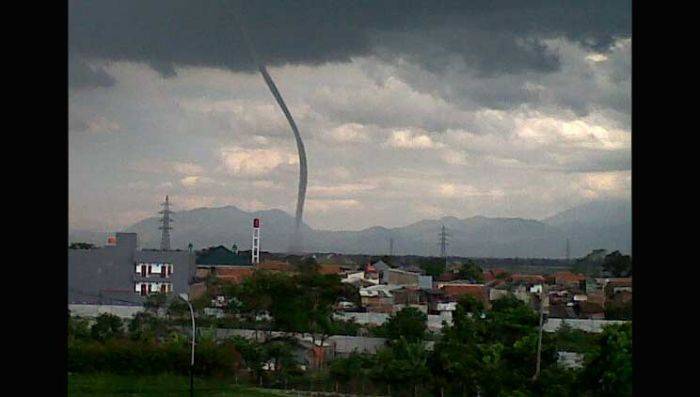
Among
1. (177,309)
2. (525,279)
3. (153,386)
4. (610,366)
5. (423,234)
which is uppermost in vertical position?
(423,234)

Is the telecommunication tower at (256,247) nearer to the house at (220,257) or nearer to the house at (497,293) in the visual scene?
the house at (220,257)

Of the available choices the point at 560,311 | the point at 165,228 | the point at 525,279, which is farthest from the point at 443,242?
the point at 165,228

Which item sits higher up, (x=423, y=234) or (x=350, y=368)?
(x=423, y=234)

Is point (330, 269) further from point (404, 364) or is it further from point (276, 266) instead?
point (404, 364)

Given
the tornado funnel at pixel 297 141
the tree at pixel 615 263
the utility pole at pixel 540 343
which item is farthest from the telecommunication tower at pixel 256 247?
the tree at pixel 615 263
